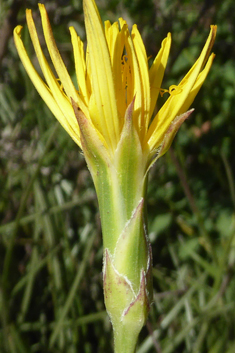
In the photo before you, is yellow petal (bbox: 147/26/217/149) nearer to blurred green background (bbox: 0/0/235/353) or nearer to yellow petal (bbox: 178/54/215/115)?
yellow petal (bbox: 178/54/215/115)

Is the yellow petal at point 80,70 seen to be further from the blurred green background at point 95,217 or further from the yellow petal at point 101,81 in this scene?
the blurred green background at point 95,217

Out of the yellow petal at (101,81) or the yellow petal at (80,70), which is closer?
the yellow petal at (101,81)

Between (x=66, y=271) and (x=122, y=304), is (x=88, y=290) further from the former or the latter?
(x=122, y=304)

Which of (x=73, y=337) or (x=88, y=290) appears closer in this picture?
(x=73, y=337)

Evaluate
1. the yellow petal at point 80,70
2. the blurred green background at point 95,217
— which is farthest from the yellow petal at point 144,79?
the blurred green background at point 95,217

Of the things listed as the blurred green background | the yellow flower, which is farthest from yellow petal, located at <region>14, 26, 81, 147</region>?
the blurred green background

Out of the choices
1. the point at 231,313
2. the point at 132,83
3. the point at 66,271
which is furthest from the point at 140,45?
the point at 231,313
